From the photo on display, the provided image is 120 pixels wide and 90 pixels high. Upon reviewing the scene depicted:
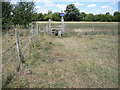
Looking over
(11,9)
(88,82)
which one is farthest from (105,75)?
(11,9)

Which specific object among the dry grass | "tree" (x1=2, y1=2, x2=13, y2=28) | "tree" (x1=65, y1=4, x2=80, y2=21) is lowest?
the dry grass

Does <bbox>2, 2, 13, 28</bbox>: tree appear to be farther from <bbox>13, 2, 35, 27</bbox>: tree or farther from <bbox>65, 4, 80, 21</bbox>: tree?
<bbox>65, 4, 80, 21</bbox>: tree

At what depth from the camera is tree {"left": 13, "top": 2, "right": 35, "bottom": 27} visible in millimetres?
13652

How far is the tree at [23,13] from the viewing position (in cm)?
1365

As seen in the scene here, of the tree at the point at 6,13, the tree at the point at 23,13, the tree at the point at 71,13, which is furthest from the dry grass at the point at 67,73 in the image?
the tree at the point at 71,13

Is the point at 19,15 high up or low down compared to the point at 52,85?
up

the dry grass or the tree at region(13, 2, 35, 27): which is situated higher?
the tree at region(13, 2, 35, 27)

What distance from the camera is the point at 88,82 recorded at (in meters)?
3.21

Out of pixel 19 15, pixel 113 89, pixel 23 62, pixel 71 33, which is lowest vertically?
pixel 113 89

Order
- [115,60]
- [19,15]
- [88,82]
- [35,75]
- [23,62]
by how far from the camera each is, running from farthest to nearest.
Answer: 1. [19,15]
2. [115,60]
3. [23,62]
4. [35,75]
5. [88,82]

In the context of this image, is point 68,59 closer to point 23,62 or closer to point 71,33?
point 23,62

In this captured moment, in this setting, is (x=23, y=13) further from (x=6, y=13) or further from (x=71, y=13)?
(x=71, y=13)

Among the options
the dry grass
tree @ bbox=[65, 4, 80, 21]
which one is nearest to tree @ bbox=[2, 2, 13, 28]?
the dry grass

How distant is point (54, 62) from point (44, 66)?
1.66 ft
